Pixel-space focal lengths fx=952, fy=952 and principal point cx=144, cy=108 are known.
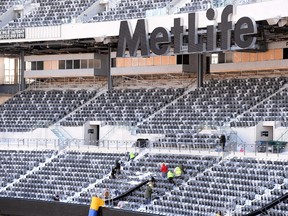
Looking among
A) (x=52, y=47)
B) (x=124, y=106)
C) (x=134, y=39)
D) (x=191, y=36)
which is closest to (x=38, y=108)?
(x=52, y=47)

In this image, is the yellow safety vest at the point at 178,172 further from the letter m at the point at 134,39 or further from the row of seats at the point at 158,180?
the letter m at the point at 134,39

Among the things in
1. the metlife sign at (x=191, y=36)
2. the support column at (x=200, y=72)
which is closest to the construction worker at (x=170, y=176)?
the metlife sign at (x=191, y=36)

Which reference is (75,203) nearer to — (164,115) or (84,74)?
(164,115)

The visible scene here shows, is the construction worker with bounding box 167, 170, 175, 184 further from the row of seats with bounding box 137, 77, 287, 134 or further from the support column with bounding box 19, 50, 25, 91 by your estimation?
the support column with bounding box 19, 50, 25, 91

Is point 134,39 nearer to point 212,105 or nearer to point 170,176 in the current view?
point 212,105

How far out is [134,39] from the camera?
143 ft

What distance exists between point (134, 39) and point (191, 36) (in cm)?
363

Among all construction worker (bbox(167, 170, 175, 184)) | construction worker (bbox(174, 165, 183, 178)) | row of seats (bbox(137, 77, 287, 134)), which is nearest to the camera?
construction worker (bbox(167, 170, 175, 184))

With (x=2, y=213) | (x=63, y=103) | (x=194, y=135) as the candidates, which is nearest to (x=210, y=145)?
(x=194, y=135)

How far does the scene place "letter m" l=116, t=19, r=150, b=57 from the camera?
1690 inches

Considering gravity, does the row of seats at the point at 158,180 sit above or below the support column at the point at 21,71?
below

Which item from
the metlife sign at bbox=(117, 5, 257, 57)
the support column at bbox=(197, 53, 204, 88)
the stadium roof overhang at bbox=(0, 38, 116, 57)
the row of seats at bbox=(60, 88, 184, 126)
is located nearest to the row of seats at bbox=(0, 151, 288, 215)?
the row of seats at bbox=(60, 88, 184, 126)

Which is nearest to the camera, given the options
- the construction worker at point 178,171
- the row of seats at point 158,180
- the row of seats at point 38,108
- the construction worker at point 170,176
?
the row of seats at point 158,180

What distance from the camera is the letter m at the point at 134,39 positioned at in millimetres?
42938
